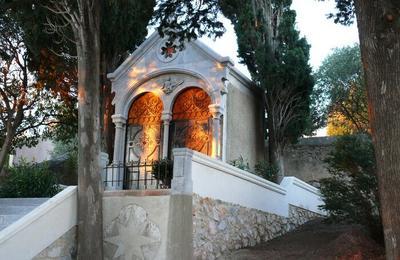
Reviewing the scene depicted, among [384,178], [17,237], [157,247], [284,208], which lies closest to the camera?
[384,178]

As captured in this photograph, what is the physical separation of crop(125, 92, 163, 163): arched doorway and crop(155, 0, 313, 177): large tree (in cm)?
363

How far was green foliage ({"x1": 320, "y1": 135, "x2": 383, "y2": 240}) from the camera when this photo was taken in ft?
29.5

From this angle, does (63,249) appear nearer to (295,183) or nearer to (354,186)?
(354,186)

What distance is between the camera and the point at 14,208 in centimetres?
905

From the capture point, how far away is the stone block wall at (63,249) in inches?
307

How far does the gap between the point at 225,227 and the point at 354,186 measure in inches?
108

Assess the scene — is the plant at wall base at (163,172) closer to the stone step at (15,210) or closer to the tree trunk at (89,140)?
the tree trunk at (89,140)

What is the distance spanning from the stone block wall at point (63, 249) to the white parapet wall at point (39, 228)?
0.07 m

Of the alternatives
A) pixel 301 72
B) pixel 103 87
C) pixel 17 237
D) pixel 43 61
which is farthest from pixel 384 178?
pixel 43 61

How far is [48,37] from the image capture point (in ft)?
44.7

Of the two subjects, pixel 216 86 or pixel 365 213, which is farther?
pixel 216 86

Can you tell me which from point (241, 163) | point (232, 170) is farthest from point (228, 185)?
point (241, 163)

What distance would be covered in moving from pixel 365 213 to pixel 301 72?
22.1 ft

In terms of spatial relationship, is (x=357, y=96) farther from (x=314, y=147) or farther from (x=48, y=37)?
(x=48, y=37)
